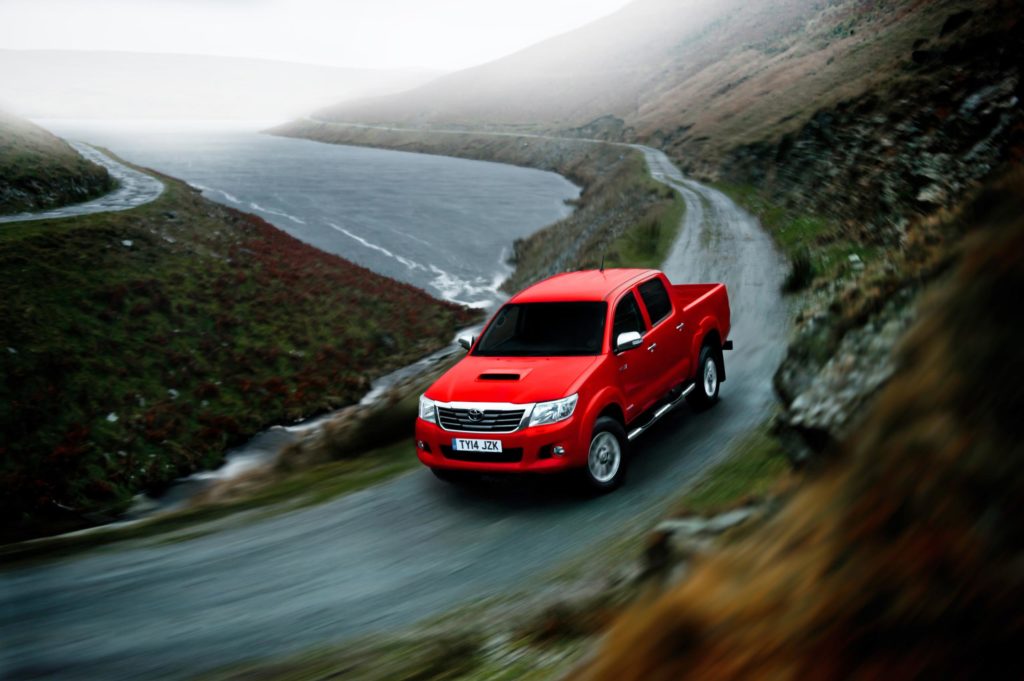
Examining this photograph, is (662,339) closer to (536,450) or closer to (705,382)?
(705,382)

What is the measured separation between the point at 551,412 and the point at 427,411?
1431 millimetres

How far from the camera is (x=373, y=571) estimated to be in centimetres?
721

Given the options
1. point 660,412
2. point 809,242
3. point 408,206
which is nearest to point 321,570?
point 660,412

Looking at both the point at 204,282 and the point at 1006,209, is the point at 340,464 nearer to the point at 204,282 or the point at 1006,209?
the point at 1006,209

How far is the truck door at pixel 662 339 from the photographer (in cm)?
905

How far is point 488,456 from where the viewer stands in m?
7.72

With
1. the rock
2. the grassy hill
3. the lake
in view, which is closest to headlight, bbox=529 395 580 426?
the rock

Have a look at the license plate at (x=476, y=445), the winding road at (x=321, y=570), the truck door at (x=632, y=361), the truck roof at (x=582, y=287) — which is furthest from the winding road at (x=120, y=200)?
the truck door at (x=632, y=361)

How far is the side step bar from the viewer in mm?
8541

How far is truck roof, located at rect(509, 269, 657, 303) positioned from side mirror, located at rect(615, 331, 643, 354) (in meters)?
0.73

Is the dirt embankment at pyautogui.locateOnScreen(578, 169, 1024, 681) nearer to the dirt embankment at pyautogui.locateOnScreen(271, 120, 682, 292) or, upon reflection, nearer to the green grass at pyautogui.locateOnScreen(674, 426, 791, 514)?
the green grass at pyautogui.locateOnScreen(674, 426, 791, 514)

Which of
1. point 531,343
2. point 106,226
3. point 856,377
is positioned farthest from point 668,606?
point 106,226

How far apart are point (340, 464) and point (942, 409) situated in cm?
935

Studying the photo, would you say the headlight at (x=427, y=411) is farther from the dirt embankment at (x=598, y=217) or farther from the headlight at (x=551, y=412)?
the dirt embankment at (x=598, y=217)
